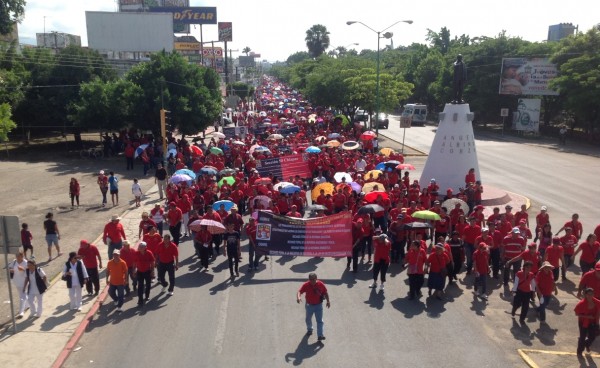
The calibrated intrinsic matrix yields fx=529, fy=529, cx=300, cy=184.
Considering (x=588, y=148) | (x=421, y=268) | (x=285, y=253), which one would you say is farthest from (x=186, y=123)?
(x=588, y=148)

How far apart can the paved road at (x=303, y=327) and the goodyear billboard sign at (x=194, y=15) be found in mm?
80501

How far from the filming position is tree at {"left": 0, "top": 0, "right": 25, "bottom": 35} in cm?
4119

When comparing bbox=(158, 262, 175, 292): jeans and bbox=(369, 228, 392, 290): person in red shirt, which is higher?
bbox=(369, 228, 392, 290): person in red shirt

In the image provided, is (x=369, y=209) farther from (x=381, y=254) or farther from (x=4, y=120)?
(x=4, y=120)

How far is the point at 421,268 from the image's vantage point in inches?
433

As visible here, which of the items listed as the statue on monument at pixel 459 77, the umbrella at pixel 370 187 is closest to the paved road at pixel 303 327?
the umbrella at pixel 370 187

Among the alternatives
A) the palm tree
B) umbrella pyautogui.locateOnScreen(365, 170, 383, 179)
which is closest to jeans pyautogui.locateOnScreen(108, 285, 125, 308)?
umbrella pyautogui.locateOnScreen(365, 170, 383, 179)

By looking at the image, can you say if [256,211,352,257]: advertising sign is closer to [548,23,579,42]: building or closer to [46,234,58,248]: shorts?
[46,234,58,248]: shorts

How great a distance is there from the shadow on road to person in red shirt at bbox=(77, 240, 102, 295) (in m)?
4.89

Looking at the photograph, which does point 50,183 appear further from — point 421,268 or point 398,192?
point 421,268

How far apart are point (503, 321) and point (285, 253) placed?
16.9ft

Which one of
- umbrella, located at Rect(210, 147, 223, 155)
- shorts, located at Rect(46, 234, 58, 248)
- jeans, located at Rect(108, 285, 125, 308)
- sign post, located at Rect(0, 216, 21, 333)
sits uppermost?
sign post, located at Rect(0, 216, 21, 333)

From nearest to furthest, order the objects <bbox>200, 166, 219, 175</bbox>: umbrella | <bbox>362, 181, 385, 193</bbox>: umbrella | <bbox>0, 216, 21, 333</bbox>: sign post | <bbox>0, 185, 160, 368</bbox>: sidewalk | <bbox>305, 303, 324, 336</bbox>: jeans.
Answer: <bbox>0, 185, 160, 368</bbox>: sidewalk < <bbox>305, 303, 324, 336</bbox>: jeans < <bbox>0, 216, 21, 333</bbox>: sign post < <bbox>362, 181, 385, 193</bbox>: umbrella < <bbox>200, 166, 219, 175</bbox>: umbrella

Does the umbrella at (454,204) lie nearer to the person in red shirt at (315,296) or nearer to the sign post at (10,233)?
the person in red shirt at (315,296)
